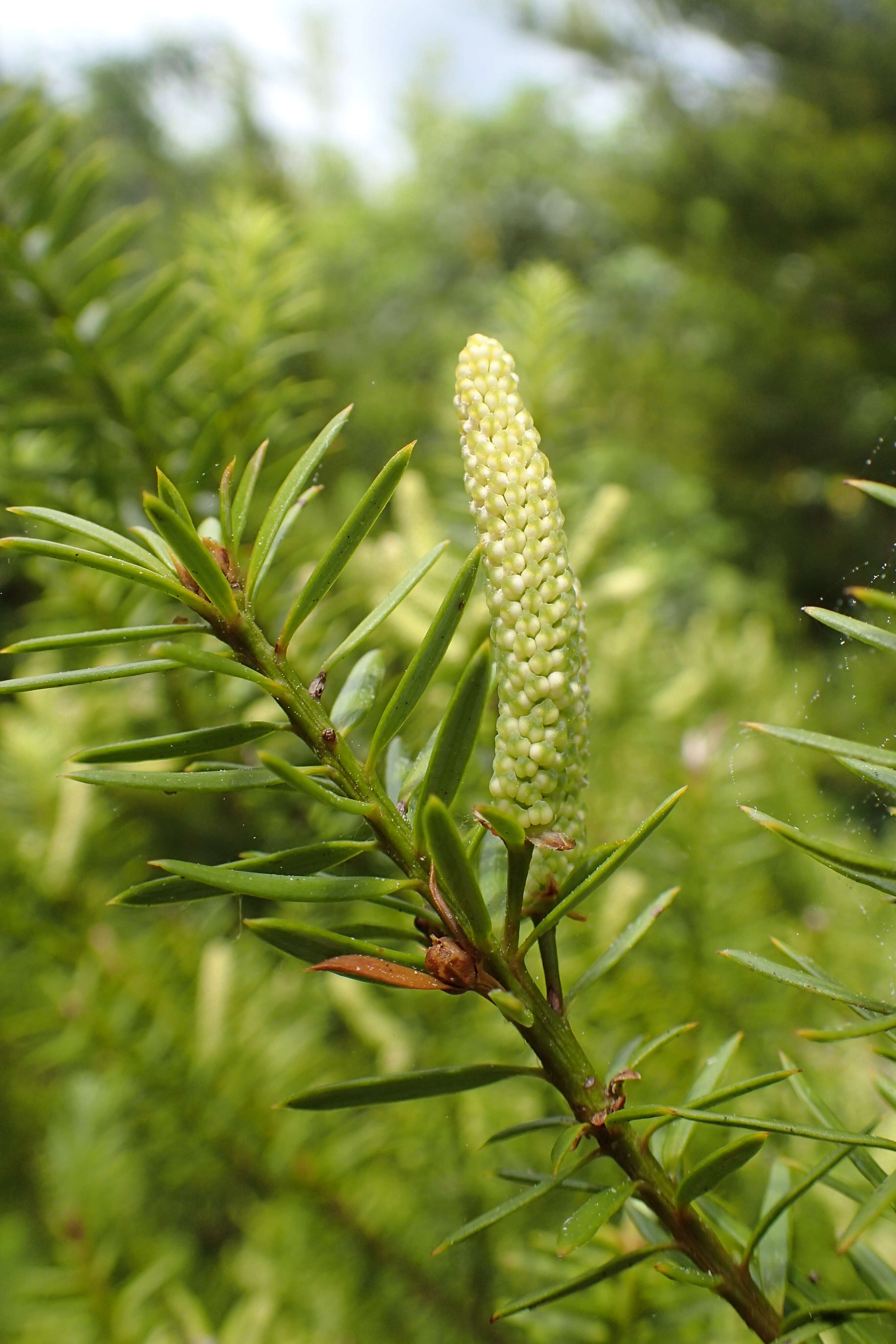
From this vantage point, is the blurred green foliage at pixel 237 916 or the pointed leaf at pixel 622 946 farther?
the blurred green foliage at pixel 237 916

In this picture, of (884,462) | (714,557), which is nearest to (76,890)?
(884,462)

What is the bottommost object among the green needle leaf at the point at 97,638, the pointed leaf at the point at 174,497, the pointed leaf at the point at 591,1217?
the pointed leaf at the point at 591,1217

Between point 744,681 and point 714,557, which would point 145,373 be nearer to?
point 744,681

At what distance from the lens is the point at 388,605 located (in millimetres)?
145

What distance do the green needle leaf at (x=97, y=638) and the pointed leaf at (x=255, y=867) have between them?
0.04m

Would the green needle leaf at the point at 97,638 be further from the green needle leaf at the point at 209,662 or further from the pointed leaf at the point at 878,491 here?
the pointed leaf at the point at 878,491

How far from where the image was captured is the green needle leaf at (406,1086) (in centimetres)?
14

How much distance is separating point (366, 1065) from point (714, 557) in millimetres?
2783

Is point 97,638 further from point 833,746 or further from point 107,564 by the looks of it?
point 833,746

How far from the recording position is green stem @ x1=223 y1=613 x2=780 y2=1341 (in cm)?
14

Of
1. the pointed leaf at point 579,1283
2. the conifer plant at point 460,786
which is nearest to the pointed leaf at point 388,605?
the conifer plant at point 460,786

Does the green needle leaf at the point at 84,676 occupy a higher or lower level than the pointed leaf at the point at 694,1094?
higher

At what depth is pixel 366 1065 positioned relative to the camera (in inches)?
17.7

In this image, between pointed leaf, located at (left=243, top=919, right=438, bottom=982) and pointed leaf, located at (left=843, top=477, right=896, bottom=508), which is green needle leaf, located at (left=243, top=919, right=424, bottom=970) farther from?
pointed leaf, located at (left=843, top=477, right=896, bottom=508)
